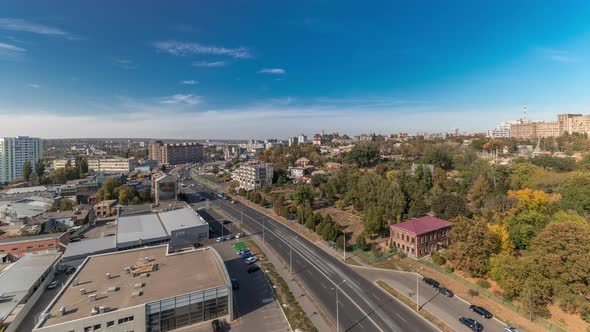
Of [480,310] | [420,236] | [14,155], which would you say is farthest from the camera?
[14,155]

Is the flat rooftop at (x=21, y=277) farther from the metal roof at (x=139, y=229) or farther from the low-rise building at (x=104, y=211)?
the low-rise building at (x=104, y=211)

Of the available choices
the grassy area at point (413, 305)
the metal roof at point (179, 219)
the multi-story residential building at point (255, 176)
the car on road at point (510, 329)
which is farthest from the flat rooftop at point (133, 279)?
the multi-story residential building at point (255, 176)

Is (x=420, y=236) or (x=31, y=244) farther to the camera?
(x=31, y=244)

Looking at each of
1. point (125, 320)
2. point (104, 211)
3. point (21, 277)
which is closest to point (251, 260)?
point (125, 320)

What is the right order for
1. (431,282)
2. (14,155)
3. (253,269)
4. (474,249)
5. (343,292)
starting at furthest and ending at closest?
(14,155), (253,269), (474,249), (431,282), (343,292)

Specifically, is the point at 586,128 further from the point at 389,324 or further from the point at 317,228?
the point at 389,324

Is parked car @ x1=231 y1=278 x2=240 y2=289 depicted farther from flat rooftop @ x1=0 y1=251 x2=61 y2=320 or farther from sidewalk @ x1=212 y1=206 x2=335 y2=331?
flat rooftop @ x1=0 y1=251 x2=61 y2=320

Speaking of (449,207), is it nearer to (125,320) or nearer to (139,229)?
(125,320)
